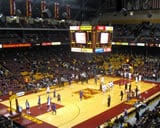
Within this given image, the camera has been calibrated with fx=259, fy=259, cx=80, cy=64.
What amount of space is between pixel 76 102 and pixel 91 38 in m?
7.06

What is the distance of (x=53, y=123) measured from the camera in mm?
21328

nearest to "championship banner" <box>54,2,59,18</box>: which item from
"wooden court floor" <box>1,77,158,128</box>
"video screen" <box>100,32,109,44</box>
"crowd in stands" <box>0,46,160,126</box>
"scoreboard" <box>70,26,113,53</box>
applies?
"crowd in stands" <box>0,46,160,126</box>

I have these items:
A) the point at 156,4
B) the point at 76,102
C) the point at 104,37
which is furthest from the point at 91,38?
the point at 156,4

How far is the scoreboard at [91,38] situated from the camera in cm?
2495

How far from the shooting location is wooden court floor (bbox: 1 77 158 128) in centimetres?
2230

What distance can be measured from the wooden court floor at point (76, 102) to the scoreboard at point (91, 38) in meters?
5.59

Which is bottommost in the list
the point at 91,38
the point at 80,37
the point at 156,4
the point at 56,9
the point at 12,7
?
the point at 91,38

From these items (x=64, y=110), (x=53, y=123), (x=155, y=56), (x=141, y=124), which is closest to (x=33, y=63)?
(x=64, y=110)

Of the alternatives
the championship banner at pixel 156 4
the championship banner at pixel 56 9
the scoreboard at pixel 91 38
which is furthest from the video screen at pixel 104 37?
the championship banner at pixel 156 4

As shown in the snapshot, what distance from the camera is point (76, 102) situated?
27.3 m

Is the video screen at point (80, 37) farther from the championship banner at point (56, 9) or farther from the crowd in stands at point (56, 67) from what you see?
the championship banner at point (56, 9)

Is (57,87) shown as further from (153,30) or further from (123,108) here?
(153,30)

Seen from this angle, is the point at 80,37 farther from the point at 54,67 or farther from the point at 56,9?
the point at 56,9

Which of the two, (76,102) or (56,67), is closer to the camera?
(76,102)
